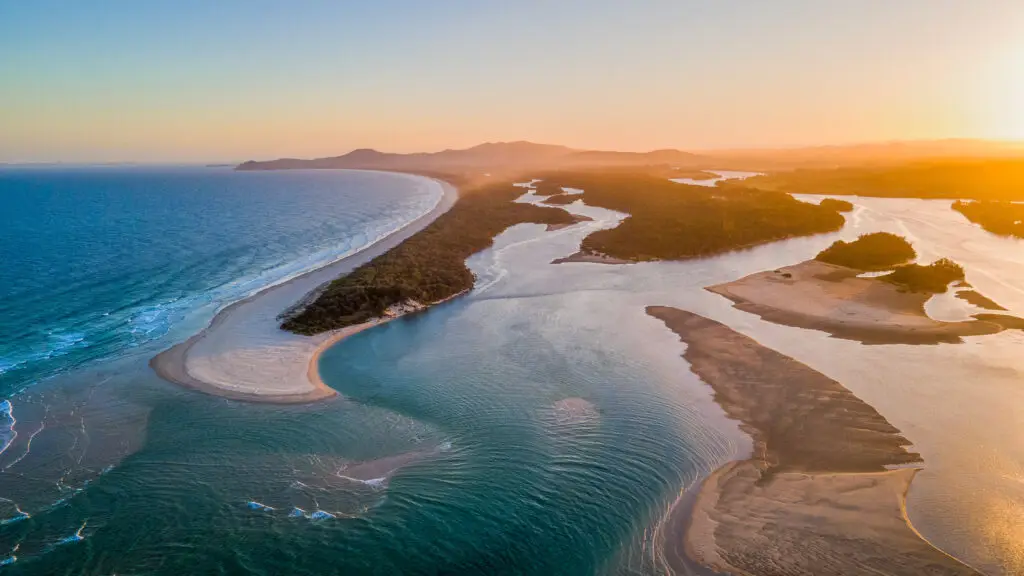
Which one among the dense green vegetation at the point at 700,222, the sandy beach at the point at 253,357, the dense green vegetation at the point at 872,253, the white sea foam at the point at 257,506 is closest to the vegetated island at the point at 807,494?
the white sea foam at the point at 257,506

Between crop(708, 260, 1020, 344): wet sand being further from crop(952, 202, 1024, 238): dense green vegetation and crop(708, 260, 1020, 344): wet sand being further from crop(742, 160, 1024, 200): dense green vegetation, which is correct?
crop(742, 160, 1024, 200): dense green vegetation

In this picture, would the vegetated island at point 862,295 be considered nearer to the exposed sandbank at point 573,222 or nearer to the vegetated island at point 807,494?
the vegetated island at point 807,494

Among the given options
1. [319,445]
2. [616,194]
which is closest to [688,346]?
[319,445]

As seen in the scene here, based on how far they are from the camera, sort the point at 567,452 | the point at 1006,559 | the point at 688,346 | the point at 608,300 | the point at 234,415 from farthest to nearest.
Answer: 1. the point at 608,300
2. the point at 688,346
3. the point at 234,415
4. the point at 567,452
5. the point at 1006,559

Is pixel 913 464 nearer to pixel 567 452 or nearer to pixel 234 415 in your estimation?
pixel 567 452

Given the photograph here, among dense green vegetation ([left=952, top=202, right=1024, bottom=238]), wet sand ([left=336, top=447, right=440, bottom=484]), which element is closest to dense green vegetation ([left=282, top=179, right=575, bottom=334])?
wet sand ([left=336, top=447, right=440, bottom=484])

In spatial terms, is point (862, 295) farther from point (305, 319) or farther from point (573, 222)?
point (573, 222)

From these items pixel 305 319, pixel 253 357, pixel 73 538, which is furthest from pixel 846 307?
pixel 73 538
